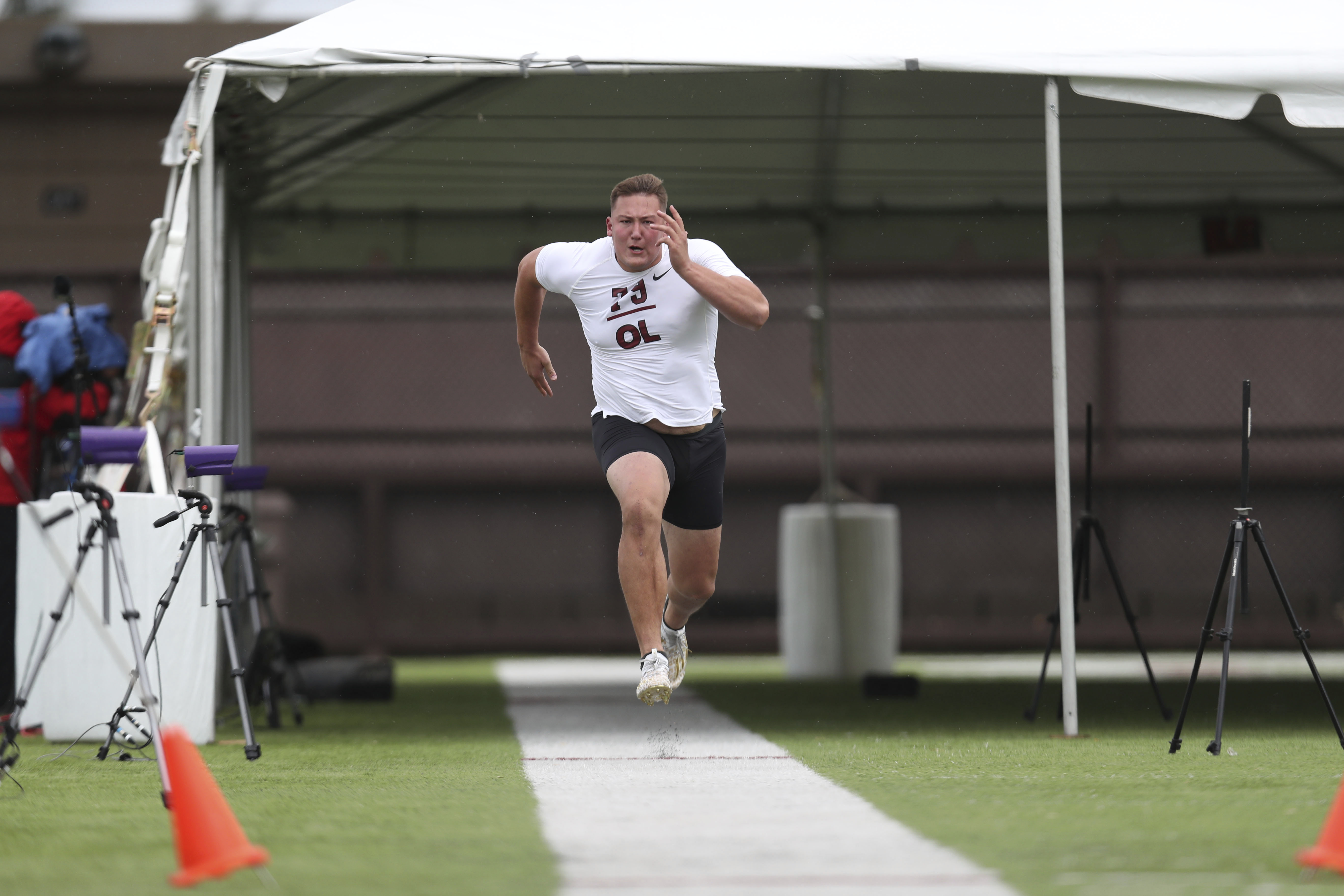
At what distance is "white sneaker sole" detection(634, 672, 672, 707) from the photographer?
5.68 m

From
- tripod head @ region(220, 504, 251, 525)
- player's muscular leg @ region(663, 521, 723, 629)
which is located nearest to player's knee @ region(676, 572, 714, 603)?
player's muscular leg @ region(663, 521, 723, 629)

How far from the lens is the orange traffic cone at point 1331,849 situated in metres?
3.52

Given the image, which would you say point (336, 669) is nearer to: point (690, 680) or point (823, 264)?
point (690, 680)

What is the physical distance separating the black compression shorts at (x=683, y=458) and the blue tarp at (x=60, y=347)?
2.89 m

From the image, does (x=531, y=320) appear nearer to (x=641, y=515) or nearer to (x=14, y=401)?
(x=641, y=515)

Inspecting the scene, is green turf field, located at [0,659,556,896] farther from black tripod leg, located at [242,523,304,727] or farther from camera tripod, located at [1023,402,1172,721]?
camera tripod, located at [1023,402,1172,721]

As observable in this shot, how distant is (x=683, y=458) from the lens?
21.3 feet

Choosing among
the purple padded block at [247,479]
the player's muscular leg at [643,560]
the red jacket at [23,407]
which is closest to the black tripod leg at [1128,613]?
the player's muscular leg at [643,560]

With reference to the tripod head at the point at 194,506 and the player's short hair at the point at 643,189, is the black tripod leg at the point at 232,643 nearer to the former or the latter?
the tripod head at the point at 194,506

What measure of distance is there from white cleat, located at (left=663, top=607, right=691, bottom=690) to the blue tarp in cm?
Result: 327

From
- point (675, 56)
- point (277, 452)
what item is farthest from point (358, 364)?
point (675, 56)

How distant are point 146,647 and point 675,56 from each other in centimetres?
296

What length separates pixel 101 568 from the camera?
7.20m

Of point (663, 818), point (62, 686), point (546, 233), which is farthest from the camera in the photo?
point (546, 233)
